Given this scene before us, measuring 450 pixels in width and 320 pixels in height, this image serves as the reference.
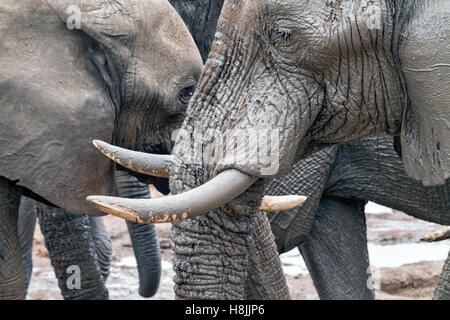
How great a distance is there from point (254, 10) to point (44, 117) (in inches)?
38.2

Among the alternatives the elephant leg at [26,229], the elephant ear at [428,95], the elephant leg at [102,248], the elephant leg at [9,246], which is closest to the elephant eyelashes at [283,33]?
the elephant ear at [428,95]

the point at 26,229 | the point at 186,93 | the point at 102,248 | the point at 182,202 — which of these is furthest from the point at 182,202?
the point at 102,248

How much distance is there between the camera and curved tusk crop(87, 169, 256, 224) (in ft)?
6.24

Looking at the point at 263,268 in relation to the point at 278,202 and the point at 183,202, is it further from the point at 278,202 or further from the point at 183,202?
the point at 183,202

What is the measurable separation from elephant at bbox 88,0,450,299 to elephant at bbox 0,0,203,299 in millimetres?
646

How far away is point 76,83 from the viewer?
2771 millimetres

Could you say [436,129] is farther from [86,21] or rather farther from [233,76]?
[86,21]

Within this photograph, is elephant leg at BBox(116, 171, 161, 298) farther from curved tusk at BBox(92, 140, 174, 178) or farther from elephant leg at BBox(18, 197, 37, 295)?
curved tusk at BBox(92, 140, 174, 178)

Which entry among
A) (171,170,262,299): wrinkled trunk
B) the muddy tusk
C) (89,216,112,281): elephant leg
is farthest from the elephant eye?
(89,216,112,281): elephant leg

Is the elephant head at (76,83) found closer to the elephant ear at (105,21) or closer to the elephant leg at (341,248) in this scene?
the elephant ear at (105,21)

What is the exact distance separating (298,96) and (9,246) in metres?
1.27

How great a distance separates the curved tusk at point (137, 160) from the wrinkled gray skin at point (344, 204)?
1.02 m

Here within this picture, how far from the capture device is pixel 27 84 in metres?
2.73
